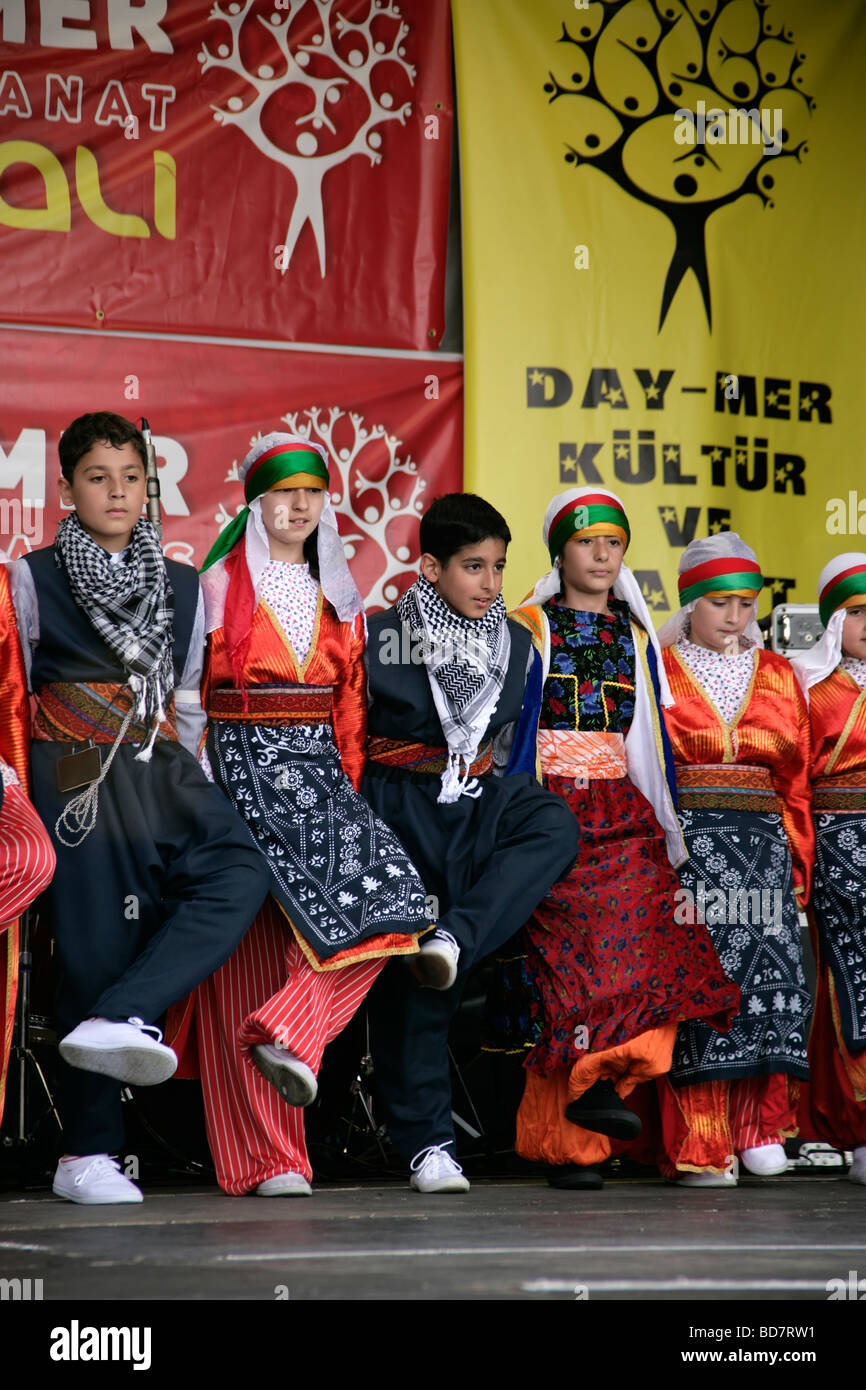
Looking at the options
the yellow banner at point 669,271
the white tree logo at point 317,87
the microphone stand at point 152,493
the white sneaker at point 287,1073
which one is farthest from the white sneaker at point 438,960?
the white tree logo at point 317,87

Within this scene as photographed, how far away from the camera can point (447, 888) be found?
3570mm

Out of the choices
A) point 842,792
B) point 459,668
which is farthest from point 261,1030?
point 842,792

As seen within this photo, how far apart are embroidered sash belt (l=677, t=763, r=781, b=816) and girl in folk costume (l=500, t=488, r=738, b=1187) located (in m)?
0.16

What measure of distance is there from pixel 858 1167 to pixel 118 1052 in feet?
6.29

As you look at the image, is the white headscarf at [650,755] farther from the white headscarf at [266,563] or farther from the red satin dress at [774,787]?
the white headscarf at [266,563]

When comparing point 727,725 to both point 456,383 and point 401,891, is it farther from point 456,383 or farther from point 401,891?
point 456,383

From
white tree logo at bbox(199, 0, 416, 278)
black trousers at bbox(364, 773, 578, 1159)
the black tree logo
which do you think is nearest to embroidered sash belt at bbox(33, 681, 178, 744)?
black trousers at bbox(364, 773, 578, 1159)

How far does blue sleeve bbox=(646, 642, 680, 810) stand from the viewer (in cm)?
382

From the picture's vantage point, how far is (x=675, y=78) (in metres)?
5.66

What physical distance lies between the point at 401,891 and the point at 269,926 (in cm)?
35

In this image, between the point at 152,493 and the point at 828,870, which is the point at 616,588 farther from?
the point at 152,493

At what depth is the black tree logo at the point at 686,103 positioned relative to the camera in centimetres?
557

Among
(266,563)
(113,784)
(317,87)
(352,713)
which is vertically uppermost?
(317,87)
